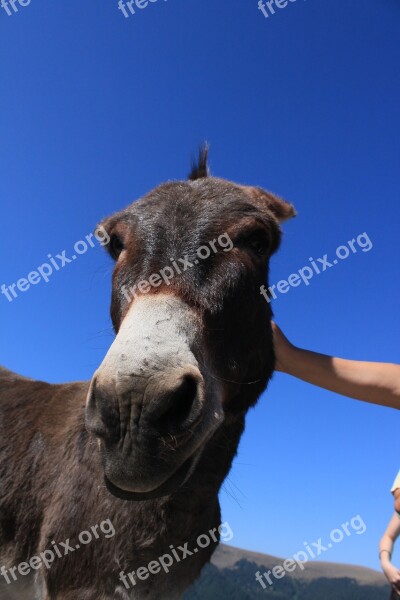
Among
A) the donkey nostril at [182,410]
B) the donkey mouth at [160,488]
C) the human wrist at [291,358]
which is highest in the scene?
the donkey nostril at [182,410]

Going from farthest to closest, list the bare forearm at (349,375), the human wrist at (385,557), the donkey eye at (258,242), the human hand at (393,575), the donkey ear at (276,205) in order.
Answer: the human wrist at (385,557) < the donkey ear at (276,205) < the human hand at (393,575) < the bare forearm at (349,375) < the donkey eye at (258,242)

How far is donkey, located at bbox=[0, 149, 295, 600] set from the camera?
209 cm

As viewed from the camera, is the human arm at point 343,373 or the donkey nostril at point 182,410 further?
the human arm at point 343,373

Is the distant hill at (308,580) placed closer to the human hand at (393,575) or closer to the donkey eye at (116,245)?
the human hand at (393,575)

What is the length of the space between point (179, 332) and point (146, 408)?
1.44ft

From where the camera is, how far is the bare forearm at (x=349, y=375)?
3953 millimetres

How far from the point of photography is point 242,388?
3180 mm

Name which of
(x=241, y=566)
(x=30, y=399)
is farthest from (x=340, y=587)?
(x=30, y=399)

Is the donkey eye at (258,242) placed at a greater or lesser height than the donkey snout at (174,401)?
greater

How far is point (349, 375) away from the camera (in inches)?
164

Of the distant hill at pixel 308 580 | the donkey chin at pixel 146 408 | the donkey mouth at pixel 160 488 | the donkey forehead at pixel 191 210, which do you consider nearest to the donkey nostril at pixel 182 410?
the donkey chin at pixel 146 408

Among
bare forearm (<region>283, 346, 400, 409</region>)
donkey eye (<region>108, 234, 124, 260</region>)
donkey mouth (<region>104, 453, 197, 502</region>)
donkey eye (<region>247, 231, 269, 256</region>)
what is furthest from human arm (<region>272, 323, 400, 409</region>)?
donkey mouth (<region>104, 453, 197, 502</region>)

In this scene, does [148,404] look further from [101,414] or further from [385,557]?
[385,557]

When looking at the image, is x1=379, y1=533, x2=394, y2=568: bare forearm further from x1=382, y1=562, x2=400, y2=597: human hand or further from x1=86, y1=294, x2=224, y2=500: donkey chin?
x1=86, y1=294, x2=224, y2=500: donkey chin
